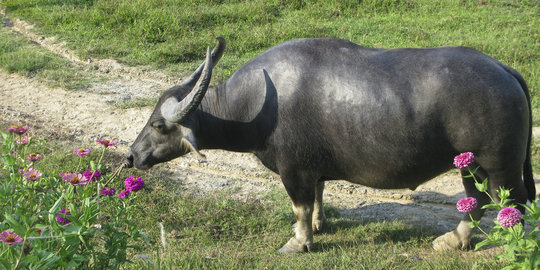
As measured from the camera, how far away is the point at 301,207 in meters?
3.98

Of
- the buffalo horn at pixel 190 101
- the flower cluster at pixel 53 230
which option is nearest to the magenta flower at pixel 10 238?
the flower cluster at pixel 53 230

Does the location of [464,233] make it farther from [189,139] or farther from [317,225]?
[189,139]

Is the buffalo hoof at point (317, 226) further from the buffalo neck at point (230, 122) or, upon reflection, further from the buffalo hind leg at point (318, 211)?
the buffalo neck at point (230, 122)

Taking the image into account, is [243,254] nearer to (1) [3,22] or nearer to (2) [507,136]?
(2) [507,136]

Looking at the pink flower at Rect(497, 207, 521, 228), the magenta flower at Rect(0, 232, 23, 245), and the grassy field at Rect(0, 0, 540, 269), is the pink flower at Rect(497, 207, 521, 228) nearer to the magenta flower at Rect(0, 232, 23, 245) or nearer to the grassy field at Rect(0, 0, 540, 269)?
the grassy field at Rect(0, 0, 540, 269)

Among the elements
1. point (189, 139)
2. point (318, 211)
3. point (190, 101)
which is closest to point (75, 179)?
point (190, 101)

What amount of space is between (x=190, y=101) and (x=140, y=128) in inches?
102

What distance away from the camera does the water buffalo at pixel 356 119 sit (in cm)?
337

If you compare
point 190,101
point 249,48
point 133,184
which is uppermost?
point 190,101

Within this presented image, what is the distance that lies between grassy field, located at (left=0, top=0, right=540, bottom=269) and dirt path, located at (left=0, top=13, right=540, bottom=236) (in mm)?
200

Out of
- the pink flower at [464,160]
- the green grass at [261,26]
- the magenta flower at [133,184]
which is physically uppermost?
the pink flower at [464,160]

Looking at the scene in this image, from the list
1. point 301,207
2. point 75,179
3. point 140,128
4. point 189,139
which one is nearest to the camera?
point 75,179

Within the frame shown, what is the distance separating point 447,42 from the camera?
7.54 metres

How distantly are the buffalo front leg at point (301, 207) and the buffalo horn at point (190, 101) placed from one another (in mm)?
831
